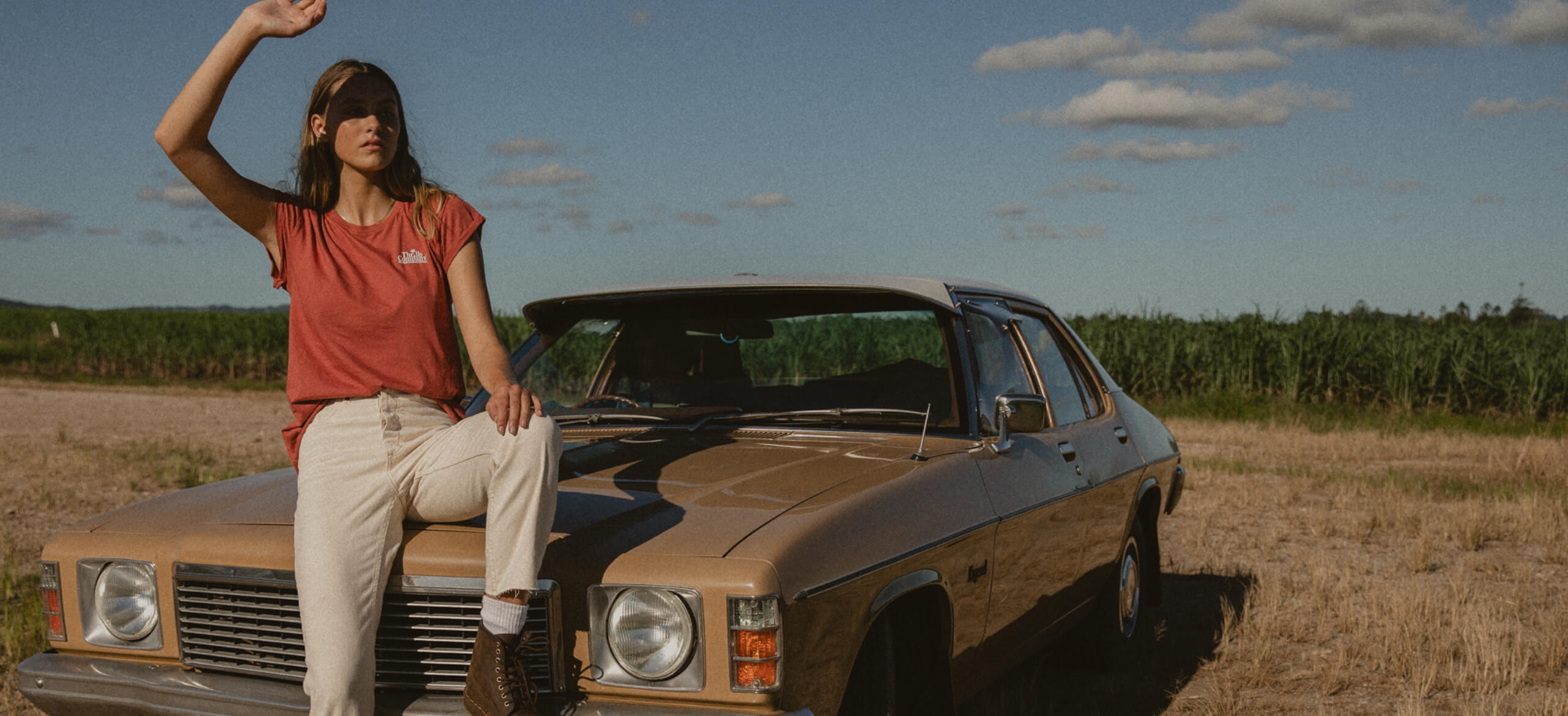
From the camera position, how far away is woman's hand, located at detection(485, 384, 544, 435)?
2.69m

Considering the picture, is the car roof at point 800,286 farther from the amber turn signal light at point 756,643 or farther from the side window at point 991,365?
the amber turn signal light at point 756,643

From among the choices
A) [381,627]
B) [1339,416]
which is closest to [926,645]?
[381,627]

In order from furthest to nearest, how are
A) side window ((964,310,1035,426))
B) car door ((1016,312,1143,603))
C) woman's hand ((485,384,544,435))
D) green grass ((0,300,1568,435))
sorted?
green grass ((0,300,1568,435)) → car door ((1016,312,1143,603)) → side window ((964,310,1035,426)) → woman's hand ((485,384,544,435))

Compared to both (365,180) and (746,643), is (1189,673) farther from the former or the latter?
(365,180)

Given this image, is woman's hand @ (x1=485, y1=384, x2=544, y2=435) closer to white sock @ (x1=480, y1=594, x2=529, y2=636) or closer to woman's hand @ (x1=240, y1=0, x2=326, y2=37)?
white sock @ (x1=480, y1=594, x2=529, y2=636)

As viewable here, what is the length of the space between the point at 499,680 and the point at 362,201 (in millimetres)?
1257

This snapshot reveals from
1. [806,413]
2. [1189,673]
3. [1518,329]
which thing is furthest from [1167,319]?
[806,413]

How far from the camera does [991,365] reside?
14.6ft

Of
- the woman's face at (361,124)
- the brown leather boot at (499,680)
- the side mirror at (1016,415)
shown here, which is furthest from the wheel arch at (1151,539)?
the woman's face at (361,124)

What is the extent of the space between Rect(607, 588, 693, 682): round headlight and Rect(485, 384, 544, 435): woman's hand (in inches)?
17.1

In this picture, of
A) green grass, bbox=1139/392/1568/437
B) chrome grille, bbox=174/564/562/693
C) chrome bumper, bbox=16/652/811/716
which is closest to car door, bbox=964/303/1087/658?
chrome bumper, bbox=16/652/811/716

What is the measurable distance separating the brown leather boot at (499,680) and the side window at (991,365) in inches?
78.2

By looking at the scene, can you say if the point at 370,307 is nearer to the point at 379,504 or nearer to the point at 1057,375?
the point at 379,504

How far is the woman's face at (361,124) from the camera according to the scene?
3.01 meters
